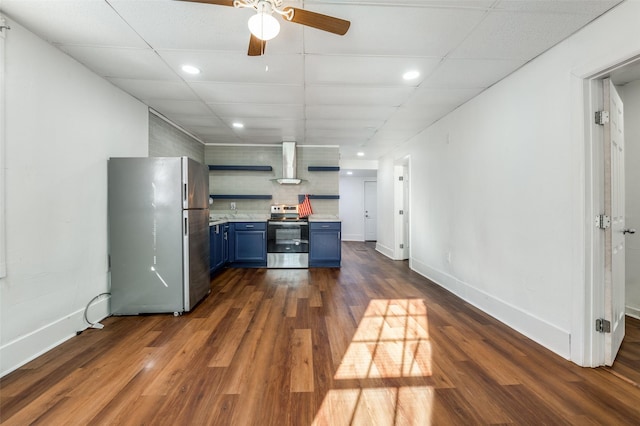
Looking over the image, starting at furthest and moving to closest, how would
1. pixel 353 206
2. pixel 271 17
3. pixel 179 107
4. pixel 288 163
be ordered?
pixel 353 206, pixel 288 163, pixel 179 107, pixel 271 17

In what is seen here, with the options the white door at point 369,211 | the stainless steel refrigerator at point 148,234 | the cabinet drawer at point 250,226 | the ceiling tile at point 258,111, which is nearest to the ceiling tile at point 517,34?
the ceiling tile at point 258,111

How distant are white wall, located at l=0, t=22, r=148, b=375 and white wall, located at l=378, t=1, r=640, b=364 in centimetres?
379

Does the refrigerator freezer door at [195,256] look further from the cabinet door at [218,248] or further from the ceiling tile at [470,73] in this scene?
the ceiling tile at [470,73]

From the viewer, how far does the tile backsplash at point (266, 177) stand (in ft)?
16.8

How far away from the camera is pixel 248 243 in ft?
15.0

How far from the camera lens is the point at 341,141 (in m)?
4.89

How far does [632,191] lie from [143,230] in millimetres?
4856

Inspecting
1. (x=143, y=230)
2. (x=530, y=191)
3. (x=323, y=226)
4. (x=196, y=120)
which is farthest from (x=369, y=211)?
(x=143, y=230)

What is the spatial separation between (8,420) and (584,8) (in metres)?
3.92

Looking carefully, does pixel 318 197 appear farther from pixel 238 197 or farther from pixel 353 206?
pixel 353 206

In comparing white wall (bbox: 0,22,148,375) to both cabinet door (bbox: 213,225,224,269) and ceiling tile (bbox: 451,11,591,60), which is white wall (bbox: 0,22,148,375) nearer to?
cabinet door (bbox: 213,225,224,269)

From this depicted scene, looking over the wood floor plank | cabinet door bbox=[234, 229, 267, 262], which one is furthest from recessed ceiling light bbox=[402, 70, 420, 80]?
cabinet door bbox=[234, 229, 267, 262]

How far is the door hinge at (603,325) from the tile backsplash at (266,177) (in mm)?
3941

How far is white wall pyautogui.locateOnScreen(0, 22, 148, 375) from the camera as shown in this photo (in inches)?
68.1
